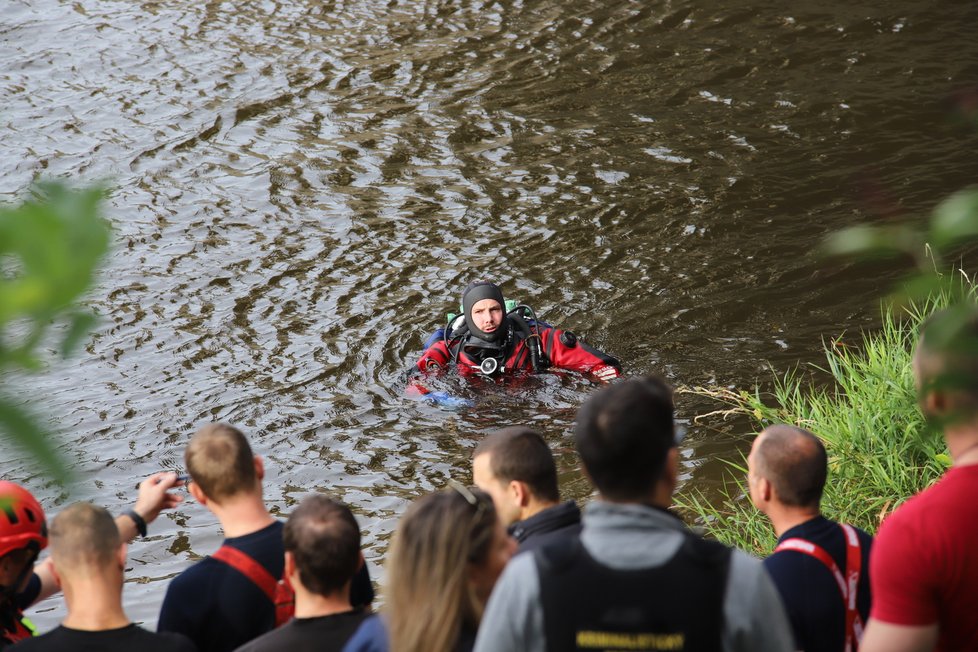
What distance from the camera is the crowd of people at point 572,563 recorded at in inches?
86.4

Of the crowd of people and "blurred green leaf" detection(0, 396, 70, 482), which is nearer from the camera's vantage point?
"blurred green leaf" detection(0, 396, 70, 482)

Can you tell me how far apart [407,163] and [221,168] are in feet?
7.24

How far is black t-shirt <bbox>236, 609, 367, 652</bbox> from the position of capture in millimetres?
2857

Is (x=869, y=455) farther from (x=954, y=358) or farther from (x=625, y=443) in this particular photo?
(x=954, y=358)

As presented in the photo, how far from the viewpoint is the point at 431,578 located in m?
2.48

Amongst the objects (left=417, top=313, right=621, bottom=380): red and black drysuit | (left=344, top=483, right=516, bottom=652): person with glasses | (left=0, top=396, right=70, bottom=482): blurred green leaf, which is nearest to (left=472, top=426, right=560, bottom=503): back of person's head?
(left=344, top=483, right=516, bottom=652): person with glasses

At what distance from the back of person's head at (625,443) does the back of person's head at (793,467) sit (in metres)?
1.09

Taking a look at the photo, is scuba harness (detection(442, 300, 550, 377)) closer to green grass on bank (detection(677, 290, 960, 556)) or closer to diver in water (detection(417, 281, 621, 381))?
diver in water (detection(417, 281, 621, 381))

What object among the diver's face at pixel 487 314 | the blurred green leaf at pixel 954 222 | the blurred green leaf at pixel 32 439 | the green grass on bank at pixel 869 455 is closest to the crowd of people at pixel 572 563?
the blurred green leaf at pixel 954 222

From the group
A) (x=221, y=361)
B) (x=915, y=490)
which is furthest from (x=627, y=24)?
(x=915, y=490)

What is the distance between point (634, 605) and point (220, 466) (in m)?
1.76

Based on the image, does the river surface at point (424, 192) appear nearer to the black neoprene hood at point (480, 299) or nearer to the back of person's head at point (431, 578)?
the black neoprene hood at point (480, 299)

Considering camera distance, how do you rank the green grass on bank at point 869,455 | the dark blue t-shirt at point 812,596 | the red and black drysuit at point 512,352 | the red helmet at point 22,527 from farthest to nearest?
the red and black drysuit at point 512,352 < the green grass on bank at point 869,455 < the red helmet at point 22,527 < the dark blue t-shirt at point 812,596

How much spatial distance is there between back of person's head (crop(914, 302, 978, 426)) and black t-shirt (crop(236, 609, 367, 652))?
182 cm
